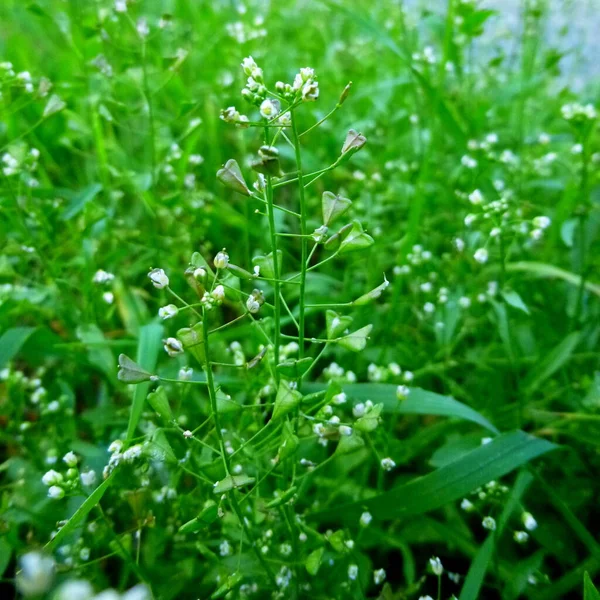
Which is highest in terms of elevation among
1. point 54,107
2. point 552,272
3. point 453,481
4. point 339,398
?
point 54,107

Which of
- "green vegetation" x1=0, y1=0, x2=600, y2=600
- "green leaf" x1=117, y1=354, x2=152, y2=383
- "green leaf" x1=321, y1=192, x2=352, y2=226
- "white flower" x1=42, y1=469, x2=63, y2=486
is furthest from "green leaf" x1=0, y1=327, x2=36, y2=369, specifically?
"green leaf" x1=321, y1=192, x2=352, y2=226

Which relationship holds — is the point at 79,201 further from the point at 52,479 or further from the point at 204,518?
the point at 204,518

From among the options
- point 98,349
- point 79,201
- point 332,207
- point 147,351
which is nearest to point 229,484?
point 332,207

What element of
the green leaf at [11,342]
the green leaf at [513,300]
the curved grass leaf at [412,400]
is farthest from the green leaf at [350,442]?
the green leaf at [11,342]

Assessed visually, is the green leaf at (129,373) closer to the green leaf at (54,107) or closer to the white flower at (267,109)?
the white flower at (267,109)

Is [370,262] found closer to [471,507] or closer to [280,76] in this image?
[471,507]

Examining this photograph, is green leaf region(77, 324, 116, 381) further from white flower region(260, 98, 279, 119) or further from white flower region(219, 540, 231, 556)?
white flower region(260, 98, 279, 119)
